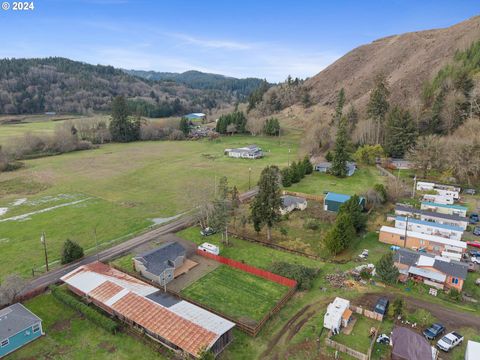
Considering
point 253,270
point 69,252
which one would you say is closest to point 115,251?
point 69,252

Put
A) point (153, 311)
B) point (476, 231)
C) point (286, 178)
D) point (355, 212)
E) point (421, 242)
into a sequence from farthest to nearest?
1. point (286, 178)
2. point (476, 231)
3. point (355, 212)
4. point (421, 242)
5. point (153, 311)

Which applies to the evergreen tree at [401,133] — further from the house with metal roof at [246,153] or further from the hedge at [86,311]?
the hedge at [86,311]

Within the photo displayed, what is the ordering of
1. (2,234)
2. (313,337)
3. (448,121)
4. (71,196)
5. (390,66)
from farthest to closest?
(390,66) → (448,121) → (71,196) → (2,234) → (313,337)

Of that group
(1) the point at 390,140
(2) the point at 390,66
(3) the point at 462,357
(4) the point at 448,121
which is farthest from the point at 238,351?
(2) the point at 390,66

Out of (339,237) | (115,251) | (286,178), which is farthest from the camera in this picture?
(286,178)

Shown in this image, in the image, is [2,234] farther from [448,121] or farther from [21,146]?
[448,121]

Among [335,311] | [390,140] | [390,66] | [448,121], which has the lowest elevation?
[335,311]

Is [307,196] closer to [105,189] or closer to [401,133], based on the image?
[401,133]

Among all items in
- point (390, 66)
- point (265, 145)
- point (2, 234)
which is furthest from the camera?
point (390, 66)
